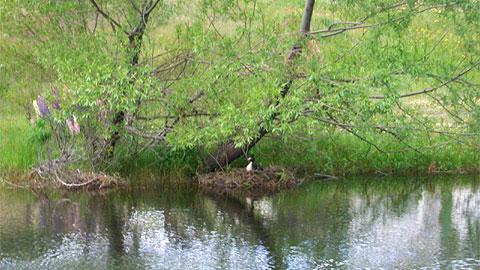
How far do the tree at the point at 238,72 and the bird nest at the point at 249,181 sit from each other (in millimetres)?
441

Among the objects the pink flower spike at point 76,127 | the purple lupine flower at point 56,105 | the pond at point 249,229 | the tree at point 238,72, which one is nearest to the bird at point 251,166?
the tree at point 238,72

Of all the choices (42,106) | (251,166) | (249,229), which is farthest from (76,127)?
(249,229)

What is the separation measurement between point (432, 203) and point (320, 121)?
254 centimetres

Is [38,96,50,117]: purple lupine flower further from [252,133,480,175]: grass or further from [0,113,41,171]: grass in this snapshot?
[252,133,480,175]: grass

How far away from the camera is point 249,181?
1353 centimetres

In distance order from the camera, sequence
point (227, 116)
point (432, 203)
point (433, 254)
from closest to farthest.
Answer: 1. point (433, 254)
2. point (227, 116)
3. point (432, 203)

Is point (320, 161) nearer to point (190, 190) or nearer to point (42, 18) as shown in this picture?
point (190, 190)

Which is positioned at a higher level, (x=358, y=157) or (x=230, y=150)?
(x=230, y=150)

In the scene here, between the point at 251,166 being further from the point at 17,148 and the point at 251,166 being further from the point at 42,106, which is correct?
the point at 17,148

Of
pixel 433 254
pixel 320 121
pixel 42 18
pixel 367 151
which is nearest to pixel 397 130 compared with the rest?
pixel 320 121

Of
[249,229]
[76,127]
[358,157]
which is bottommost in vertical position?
[249,229]

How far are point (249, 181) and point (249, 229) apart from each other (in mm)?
3245

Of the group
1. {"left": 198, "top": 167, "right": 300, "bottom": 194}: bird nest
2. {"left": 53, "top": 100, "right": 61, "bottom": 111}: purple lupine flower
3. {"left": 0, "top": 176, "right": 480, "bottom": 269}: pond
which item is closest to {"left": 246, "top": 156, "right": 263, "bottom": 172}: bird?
{"left": 198, "top": 167, "right": 300, "bottom": 194}: bird nest

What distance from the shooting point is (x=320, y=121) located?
41.6 feet
